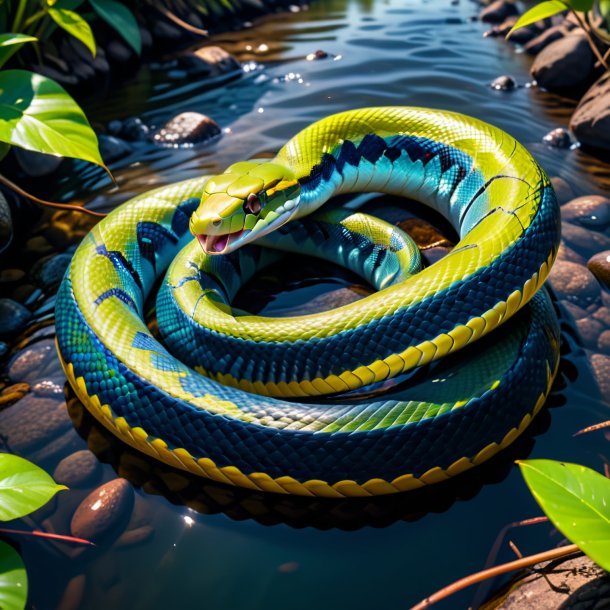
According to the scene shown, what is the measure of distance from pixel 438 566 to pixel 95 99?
21.2 feet

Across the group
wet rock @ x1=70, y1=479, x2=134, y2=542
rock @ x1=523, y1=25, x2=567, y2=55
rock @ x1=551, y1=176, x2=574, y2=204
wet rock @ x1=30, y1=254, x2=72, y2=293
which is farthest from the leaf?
rock @ x1=523, y1=25, x2=567, y2=55

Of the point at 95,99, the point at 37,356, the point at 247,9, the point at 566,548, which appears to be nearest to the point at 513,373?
the point at 566,548

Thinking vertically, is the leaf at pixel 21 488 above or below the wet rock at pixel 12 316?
above

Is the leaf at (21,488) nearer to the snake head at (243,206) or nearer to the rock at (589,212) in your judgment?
the snake head at (243,206)

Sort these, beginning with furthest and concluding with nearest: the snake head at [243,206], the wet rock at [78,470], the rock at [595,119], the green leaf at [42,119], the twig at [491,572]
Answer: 1. the rock at [595,119]
2. the green leaf at [42,119]
3. the snake head at [243,206]
4. the wet rock at [78,470]
5. the twig at [491,572]

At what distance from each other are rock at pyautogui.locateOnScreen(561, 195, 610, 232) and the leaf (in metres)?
3.92

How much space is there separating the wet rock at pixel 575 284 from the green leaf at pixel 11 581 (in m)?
3.33

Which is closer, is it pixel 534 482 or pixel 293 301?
pixel 534 482

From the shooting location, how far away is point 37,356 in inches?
155

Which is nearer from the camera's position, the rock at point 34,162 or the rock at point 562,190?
the rock at point 562,190

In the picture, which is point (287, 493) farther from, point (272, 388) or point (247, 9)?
point (247, 9)

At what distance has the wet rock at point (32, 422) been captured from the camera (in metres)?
3.42

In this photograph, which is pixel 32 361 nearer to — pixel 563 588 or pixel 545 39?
pixel 563 588

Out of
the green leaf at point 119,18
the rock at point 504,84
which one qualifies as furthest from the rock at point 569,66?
the green leaf at point 119,18
